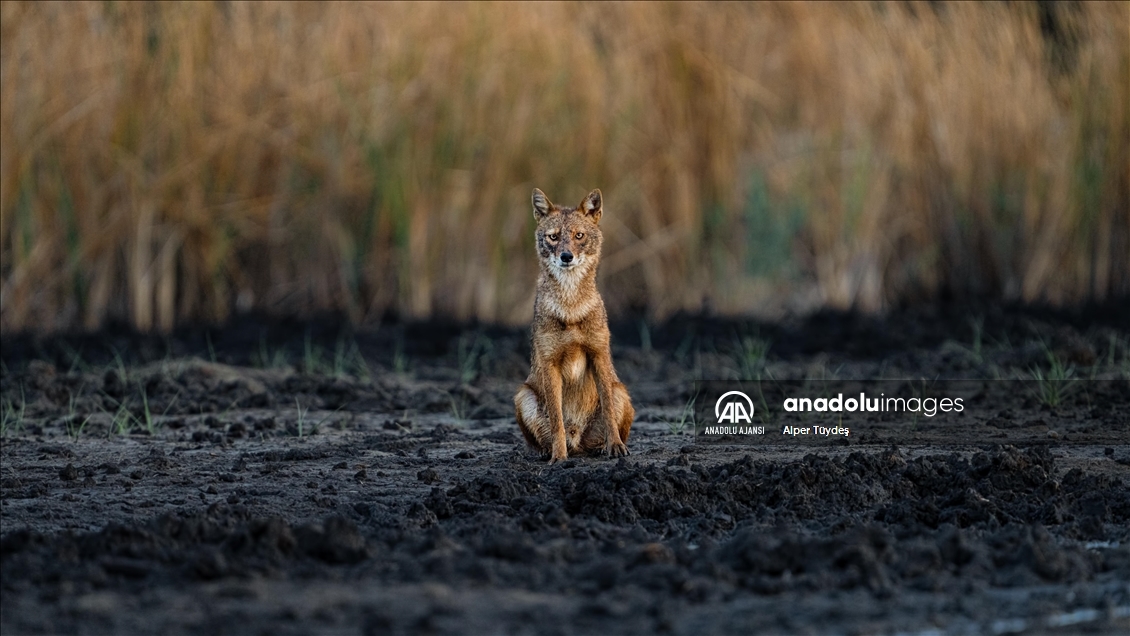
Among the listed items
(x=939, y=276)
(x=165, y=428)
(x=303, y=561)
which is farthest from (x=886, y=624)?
(x=939, y=276)

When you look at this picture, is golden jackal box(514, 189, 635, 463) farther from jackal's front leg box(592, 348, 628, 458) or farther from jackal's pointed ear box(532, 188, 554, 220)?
jackal's pointed ear box(532, 188, 554, 220)

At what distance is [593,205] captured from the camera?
5.65 m

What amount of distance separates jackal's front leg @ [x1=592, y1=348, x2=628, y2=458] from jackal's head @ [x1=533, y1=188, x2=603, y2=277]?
364 mm

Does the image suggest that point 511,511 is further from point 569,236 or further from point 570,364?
point 569,236

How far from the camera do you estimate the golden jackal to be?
211 inches

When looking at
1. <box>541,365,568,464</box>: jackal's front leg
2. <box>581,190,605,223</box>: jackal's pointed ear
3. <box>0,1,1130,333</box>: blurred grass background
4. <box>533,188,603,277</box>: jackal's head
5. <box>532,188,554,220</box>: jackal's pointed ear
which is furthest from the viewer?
<box>0,1,1130,333</box>: blurred grass background

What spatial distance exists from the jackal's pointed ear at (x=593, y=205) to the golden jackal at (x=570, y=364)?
100 millimetres

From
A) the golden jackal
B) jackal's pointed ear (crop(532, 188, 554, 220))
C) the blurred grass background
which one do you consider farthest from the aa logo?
the blurred grass background

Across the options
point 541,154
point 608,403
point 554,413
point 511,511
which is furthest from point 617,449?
point 541,154

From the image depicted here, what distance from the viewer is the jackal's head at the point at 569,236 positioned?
17.7 feet

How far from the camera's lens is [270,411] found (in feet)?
21.9

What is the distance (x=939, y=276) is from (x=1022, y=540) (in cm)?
681

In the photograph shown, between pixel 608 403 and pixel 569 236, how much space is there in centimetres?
68

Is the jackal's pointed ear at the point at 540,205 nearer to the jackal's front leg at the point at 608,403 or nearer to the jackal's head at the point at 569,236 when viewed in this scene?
the jackal's head at the point at 569,236
